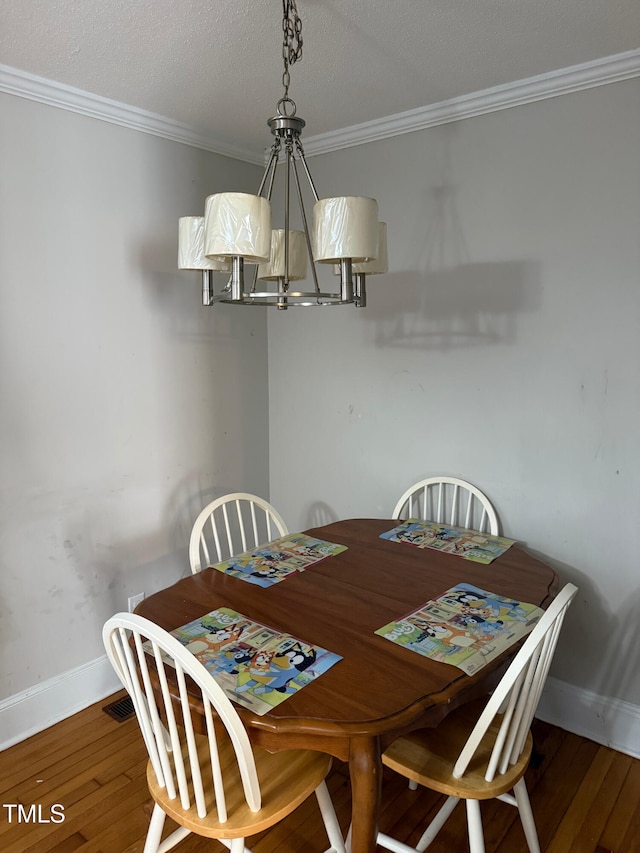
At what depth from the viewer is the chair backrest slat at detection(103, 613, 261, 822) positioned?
4.02ft

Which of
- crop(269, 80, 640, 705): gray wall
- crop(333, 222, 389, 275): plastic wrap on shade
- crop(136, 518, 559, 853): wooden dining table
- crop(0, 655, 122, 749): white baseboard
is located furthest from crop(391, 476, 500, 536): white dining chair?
crop(0, 655, 122, 749): white baseboard

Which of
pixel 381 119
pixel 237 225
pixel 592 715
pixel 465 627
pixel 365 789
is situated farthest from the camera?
pixel 381 119

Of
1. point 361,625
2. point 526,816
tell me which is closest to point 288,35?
point 361,625

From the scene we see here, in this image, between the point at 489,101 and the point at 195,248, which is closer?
the point at 195,248

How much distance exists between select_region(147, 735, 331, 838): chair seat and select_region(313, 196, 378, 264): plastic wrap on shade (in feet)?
4.11

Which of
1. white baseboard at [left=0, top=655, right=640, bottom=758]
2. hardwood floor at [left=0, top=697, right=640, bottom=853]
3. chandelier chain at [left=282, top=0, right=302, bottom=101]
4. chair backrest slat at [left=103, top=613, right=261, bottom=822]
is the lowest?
hardwood floor at [left=0, top=697, right=640, bottom=853]

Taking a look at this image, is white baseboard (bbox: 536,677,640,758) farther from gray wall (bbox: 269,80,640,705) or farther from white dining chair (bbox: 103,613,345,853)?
white dining chair (bbox: 103,613,345,853)

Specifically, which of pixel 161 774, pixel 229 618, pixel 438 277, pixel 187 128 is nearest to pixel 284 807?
pixel 161 774

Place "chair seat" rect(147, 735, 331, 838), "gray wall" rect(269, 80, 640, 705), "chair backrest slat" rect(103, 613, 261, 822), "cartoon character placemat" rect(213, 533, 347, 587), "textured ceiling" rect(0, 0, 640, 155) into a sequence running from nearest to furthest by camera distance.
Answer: "chair backrest slat" rect(103, 613, 261, 822) < "chair seat" rect(147, 735, 331, 838) < "textured ceiling" rect(0, 0, 640, 155) < "cartoon character placemat" rect(213, 533, 347, 587) < "gray wall" rect(269, 80, 640, 705)

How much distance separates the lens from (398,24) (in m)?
1.78

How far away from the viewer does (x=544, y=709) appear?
237 centimetres

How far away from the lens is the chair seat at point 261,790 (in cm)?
133

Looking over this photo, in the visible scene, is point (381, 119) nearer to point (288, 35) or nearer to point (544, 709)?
point (288, 35)

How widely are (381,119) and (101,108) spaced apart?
3.72ft
